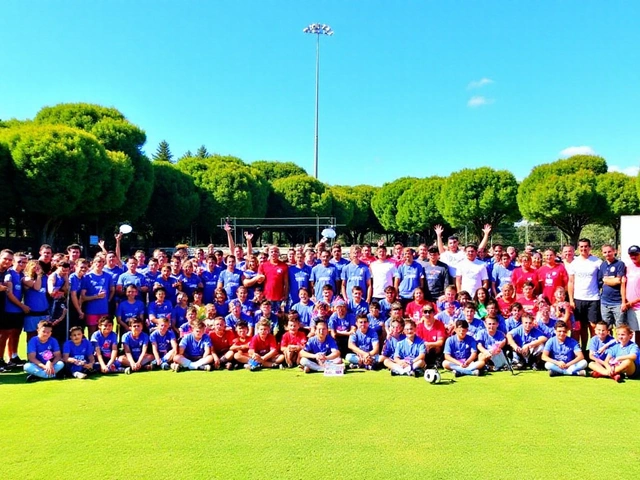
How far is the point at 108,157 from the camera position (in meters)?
27.0

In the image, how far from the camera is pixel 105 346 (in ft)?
24.6

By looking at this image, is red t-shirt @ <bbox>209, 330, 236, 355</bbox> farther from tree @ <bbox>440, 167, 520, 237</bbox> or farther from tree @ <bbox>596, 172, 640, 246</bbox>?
tree @ <bbox>440, 167, 520, 237</bbox>

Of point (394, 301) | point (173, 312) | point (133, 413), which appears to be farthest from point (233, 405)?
point (394, 301)

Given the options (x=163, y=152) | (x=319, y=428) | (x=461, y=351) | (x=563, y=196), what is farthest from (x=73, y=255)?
(x=163, y=152)

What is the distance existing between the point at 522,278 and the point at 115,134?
90.7 ft

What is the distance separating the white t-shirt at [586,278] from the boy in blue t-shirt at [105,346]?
698 centimetres

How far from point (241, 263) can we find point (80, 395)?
3894 mm

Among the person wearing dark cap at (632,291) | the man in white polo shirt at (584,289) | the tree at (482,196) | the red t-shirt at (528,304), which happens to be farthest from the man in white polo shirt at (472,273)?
A: the tree at (482,196)

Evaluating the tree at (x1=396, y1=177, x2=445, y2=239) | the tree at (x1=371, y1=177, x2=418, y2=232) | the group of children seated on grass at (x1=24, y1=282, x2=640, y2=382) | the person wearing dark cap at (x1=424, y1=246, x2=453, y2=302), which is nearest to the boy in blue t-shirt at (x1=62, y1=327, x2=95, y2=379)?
the group of children seated on grass at (x1=24, y1=282, x2=640, y2=382)

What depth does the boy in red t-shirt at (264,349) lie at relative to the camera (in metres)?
7.67

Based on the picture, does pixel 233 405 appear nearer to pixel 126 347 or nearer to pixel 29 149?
pixel 126 347

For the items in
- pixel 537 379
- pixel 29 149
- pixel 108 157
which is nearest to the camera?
pixel 537 379

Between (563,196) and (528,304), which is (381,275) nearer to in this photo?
(528,304)

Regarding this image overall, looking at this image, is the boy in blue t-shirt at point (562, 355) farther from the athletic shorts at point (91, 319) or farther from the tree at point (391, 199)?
the tree at point (391, 199)
